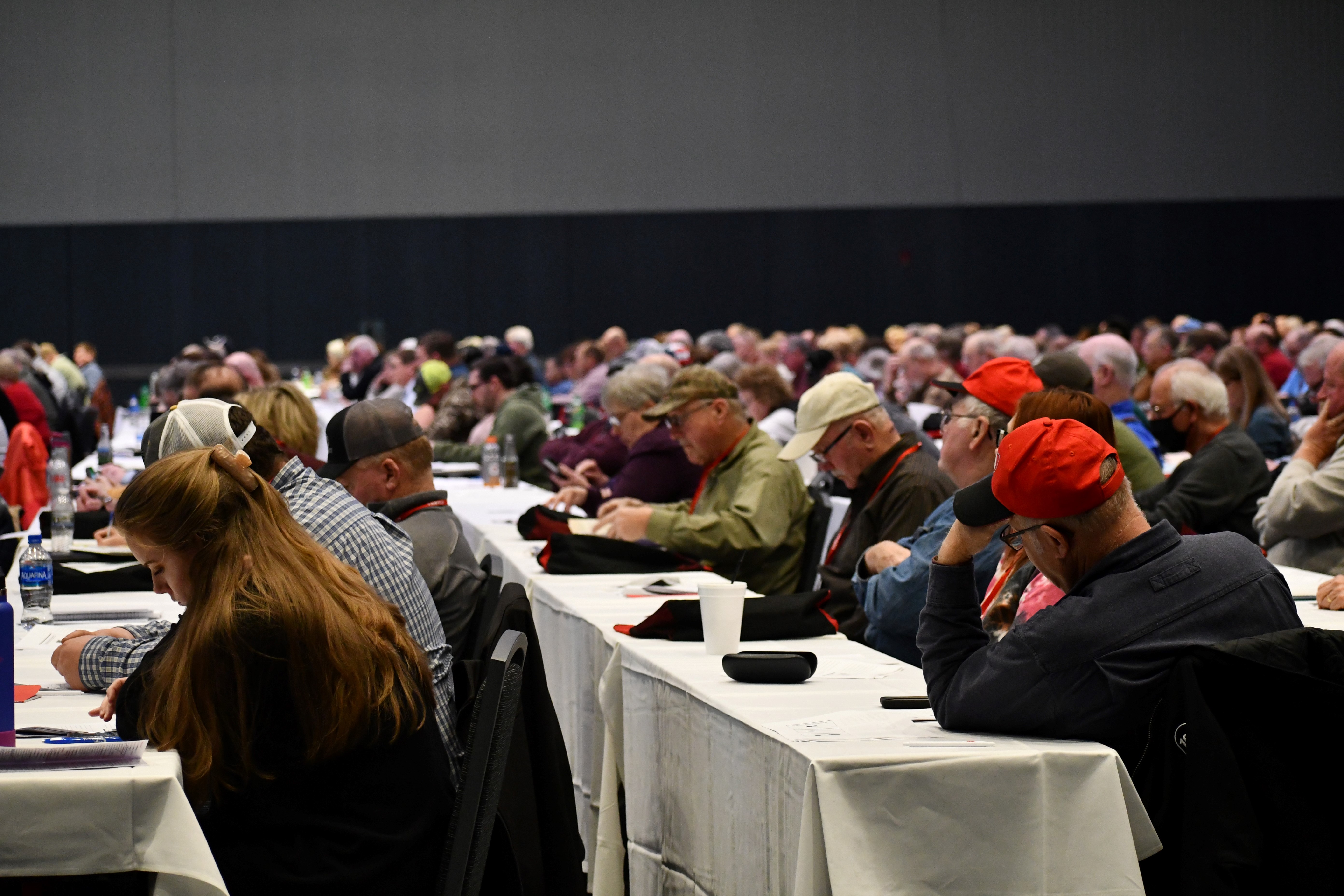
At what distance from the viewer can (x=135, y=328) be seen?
20047 mm

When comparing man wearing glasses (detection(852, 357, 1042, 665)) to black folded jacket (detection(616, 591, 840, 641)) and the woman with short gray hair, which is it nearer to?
black folded jacket (detection(616, 591, 840, 641))

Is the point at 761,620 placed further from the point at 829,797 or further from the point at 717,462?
the point at 717,462

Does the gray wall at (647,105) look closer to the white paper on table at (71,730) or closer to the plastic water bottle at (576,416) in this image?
the plastic water bottle at (576,416)

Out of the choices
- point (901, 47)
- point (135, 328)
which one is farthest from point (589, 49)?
point (135, 328)

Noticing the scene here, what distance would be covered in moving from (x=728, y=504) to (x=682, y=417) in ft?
1.04

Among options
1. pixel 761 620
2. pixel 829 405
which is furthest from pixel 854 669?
pixel 829 405

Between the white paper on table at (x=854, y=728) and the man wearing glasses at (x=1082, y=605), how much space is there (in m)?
0.06

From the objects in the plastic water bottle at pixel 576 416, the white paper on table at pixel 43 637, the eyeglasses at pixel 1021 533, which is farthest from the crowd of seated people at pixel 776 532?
the plastic water bottle at pixel 576 416

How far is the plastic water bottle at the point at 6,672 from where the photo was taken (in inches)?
80.4

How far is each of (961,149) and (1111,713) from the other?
742 inches

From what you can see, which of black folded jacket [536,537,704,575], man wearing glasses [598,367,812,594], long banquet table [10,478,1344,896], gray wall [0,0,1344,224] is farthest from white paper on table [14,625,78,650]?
gray wall [0,0,1344,224]

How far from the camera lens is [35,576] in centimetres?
337

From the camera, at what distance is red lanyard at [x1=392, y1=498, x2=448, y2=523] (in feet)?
11.5

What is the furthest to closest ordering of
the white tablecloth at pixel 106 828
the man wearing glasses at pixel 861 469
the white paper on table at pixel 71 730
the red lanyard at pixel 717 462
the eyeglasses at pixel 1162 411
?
the eyeglasses at pixel 1162 411 → the red lanyard at pixel 717 462 → the man wearing glasses at pixel 861 469 → the white paper on table at pixel 71 730 → the white tablecloth at pixel 106 828
